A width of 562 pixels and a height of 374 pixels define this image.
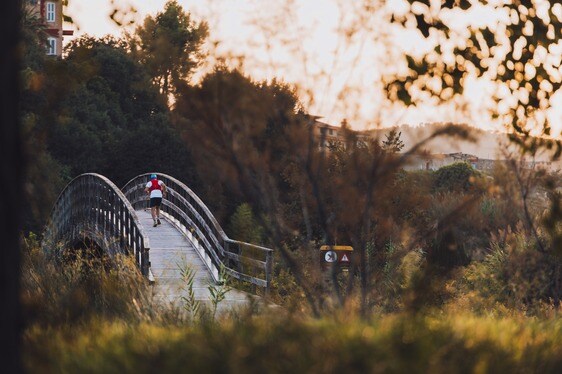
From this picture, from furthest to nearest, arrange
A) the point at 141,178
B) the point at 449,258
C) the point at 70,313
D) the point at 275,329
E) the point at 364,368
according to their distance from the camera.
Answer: the point at 141,178, the point at 449,258, the point at 70,313, the point at 275,329, the point at 364,368

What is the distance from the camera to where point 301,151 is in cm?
964

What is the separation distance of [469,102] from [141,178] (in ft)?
94.9

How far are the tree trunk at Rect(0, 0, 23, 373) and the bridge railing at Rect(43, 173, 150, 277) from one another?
16091 mm

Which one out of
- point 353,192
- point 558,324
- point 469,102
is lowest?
point 558,324

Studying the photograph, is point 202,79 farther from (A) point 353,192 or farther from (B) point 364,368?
(B) point 364,368

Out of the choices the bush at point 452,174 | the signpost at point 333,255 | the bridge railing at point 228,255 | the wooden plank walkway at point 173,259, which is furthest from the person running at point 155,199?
the bush at point 452,174

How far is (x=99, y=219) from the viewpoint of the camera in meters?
30.1

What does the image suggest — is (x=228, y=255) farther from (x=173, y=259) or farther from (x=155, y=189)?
(x=155, y=189)

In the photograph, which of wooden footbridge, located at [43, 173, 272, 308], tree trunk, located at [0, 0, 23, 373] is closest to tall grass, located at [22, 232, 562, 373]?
tree trunk, located at [0, 0, 23, 373]

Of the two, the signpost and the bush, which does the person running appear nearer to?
A: the signpost

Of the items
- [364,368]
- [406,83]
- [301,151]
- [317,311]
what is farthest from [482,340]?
[406,83]

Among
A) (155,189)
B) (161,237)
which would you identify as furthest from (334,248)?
(155,189)

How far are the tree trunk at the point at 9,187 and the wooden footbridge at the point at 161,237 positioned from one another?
11.6m

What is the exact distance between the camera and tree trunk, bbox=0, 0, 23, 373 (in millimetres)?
5180
